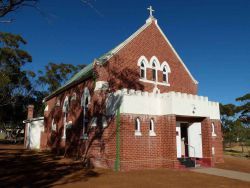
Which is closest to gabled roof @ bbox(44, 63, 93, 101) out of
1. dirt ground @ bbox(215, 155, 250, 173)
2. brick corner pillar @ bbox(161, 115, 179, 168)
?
brick corner pillar @ bbox(161, 115, 179, 168)

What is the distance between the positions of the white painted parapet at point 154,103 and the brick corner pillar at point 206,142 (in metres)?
0.80

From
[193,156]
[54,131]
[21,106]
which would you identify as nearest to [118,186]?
[193,156]

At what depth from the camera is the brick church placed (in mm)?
16938

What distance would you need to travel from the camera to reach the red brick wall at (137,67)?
1998 centimetres

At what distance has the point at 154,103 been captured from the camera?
18266 mm

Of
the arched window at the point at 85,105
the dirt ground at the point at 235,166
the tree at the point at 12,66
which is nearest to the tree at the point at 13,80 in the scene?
the tree at the point at 12,66

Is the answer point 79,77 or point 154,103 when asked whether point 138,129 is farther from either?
point 79,77

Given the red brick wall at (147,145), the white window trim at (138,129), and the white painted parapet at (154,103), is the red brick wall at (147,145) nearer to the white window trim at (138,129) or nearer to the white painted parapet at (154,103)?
the white window trim at (138,129)

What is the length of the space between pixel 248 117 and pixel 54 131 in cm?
4701

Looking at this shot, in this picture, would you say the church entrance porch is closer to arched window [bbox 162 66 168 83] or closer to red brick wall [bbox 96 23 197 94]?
red brick wall [bbox 96 23 197 94]

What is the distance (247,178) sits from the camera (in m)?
14.3

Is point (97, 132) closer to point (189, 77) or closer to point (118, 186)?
point (118, 186)

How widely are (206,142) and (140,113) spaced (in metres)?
5.76

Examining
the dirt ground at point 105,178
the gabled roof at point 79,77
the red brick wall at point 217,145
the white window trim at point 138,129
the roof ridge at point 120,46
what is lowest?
the dirt ground at point 105,178
